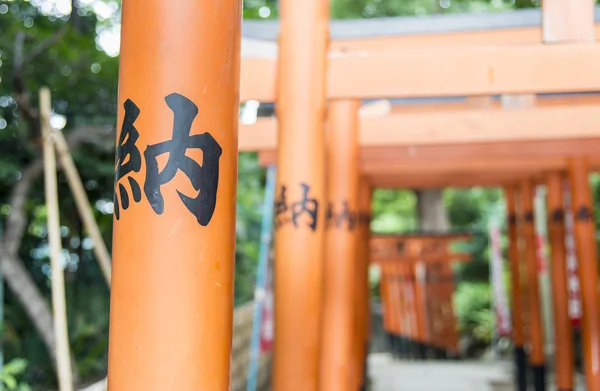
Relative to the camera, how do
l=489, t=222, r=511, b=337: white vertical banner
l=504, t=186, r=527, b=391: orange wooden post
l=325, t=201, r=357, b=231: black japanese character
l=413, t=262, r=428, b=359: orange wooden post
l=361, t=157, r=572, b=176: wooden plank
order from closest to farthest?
l=325, t=201, r=357, b=231: black japanese character
l=361, t=157, r=572, b=176: wooden plank
l=504, t=186, r=527, b=391: orange wooden post
l=489, t=222, r=511, b=337: white vertical banner
l=413, t=262, r=428, b=359: orange wooden post

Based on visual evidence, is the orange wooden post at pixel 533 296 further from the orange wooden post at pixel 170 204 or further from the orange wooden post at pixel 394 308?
the orange wooden post at pixel 170 204

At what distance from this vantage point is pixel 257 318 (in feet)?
21.8

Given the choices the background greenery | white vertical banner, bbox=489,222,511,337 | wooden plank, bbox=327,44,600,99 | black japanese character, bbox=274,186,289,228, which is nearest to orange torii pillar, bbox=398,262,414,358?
white vertical banner, bbox=489,222,511,337

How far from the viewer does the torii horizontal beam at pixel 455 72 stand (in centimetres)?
282

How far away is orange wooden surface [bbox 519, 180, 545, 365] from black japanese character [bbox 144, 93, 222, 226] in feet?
23.0

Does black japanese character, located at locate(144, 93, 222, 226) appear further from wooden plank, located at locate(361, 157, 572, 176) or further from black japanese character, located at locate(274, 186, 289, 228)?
wooden plank, located at locate(361, 157, 572, 176)

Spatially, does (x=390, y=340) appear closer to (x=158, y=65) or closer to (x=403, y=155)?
(x=403, y=155)

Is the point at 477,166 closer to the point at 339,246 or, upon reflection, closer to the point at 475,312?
the point at 339,246

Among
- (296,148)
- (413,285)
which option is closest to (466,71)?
(296,148)

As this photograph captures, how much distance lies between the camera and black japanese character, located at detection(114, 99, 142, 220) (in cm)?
147

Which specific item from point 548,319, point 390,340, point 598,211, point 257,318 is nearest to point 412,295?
point 390,340

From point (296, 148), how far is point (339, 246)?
1.37 metres

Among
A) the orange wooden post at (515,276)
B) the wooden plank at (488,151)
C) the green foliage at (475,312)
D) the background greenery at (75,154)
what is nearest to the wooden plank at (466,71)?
the wooden plank at (488,151)

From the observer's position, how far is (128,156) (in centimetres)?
150
